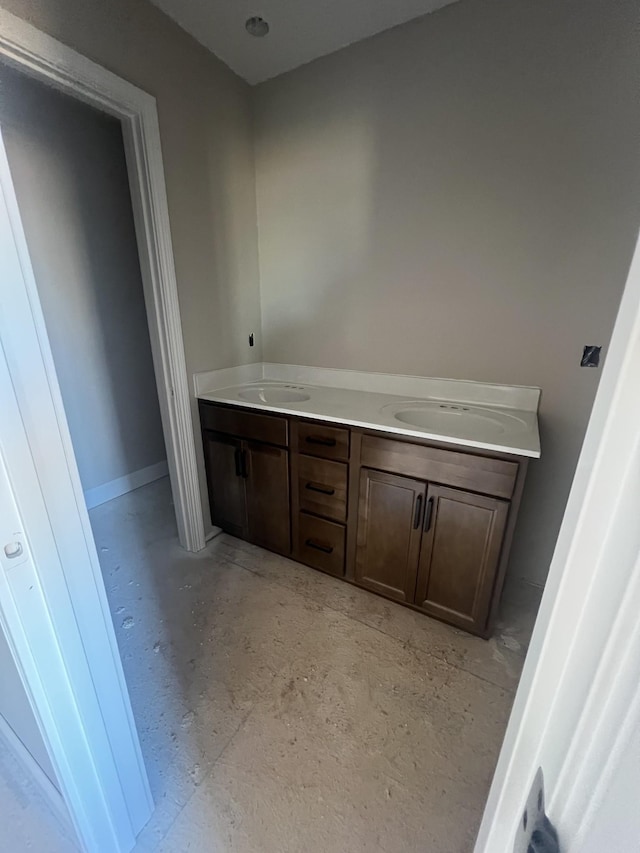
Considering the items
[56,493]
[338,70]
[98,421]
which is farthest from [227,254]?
[56,493]

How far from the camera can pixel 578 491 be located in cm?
31

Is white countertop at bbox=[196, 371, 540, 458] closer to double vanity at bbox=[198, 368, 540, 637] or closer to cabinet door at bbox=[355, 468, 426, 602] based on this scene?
double vanity at bbox=[198, 368, 540, 637]

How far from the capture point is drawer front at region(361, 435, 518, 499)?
4.08ft

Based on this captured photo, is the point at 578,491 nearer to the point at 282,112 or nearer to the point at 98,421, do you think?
the point at 282,112

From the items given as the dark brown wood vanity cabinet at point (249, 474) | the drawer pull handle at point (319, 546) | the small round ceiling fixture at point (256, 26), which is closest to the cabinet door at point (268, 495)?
the dark brown wood vanity cabinet at point (249, 474)

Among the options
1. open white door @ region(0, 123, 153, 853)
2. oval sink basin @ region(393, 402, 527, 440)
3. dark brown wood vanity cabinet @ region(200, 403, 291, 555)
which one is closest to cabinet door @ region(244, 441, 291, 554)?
dark brown wood vanity cabinet @ region(200, 403, 291, 555)

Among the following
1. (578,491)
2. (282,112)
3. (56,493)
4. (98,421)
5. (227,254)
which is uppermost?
(282,112)

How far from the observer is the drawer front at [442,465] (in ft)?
4.08

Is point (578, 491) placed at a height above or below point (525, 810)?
above

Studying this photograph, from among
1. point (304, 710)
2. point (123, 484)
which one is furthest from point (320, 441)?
point (123, 484)

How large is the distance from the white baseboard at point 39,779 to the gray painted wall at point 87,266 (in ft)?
5.64

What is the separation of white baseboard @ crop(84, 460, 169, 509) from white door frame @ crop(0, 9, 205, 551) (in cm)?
94

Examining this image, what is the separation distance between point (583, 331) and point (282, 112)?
1874 mm

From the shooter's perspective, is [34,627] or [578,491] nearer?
[578,491]
